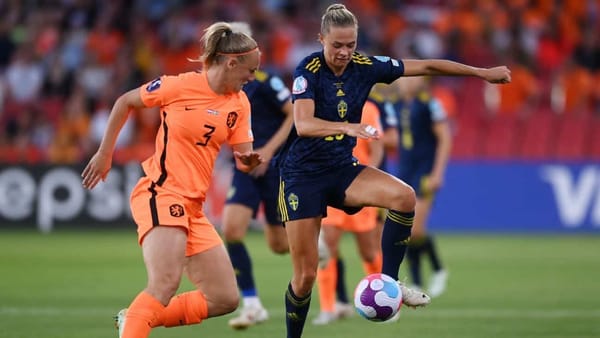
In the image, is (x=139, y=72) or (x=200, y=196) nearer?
(x=200, y=196)

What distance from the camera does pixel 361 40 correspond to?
854 inches

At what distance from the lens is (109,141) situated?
23.7ft

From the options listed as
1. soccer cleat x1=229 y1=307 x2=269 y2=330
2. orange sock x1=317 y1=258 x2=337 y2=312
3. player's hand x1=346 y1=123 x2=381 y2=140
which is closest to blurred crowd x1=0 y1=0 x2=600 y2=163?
orange sock x1=317 y1=258 x2=337 y2=312

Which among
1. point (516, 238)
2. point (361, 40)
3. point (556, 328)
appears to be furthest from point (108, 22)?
point (556, 328)

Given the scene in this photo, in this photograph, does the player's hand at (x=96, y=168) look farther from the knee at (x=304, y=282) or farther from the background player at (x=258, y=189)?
the background player at (x=258, y=189)

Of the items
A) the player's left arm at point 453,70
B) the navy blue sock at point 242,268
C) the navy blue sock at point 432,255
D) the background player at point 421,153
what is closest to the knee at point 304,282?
the player's left arm at point 453,70

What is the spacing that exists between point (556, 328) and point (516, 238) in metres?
9.55

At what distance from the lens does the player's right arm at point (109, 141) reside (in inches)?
283

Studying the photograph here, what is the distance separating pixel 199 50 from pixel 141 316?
1553 cm

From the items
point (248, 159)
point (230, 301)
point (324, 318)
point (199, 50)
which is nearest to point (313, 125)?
point (248, 159)

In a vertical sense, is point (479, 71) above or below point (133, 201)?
above

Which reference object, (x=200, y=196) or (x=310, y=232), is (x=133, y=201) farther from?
(x=310, y=232)

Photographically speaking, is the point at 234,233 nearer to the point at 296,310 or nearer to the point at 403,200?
the point at 296,310

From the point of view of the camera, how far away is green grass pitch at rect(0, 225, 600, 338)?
30.8 ft
